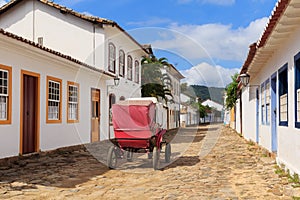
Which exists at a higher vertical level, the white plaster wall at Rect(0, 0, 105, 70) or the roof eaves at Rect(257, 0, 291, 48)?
the white plaster wall at Rect(0, 0, 105, 70)

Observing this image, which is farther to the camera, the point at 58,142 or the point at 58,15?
the point at 58,15

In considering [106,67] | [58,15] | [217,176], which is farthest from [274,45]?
[58,15]

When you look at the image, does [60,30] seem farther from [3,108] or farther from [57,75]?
[3,108]

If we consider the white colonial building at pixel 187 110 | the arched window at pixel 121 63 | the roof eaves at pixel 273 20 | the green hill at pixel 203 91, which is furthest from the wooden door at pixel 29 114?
the white colonial building at pixel 187 110

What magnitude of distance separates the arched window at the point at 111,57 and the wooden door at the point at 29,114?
7.51 metres

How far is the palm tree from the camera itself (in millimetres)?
24266

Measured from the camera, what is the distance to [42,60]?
1138 centimetres

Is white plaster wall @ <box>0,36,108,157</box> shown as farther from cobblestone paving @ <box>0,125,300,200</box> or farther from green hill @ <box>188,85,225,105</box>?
green hill @ <box>188,85,225,105</box>

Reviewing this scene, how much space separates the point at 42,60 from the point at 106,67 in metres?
6.63

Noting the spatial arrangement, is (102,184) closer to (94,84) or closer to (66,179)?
(66,179)

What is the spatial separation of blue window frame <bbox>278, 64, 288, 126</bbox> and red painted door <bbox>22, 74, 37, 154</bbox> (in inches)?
281

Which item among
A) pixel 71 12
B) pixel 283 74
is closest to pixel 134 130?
pixel 283 74

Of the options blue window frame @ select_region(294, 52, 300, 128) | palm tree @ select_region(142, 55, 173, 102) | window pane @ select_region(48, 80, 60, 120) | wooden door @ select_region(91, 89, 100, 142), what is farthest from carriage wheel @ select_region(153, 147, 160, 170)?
palm tree @ select_region(142, 55, 173, 102)

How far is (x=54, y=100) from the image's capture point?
12.4 metres
